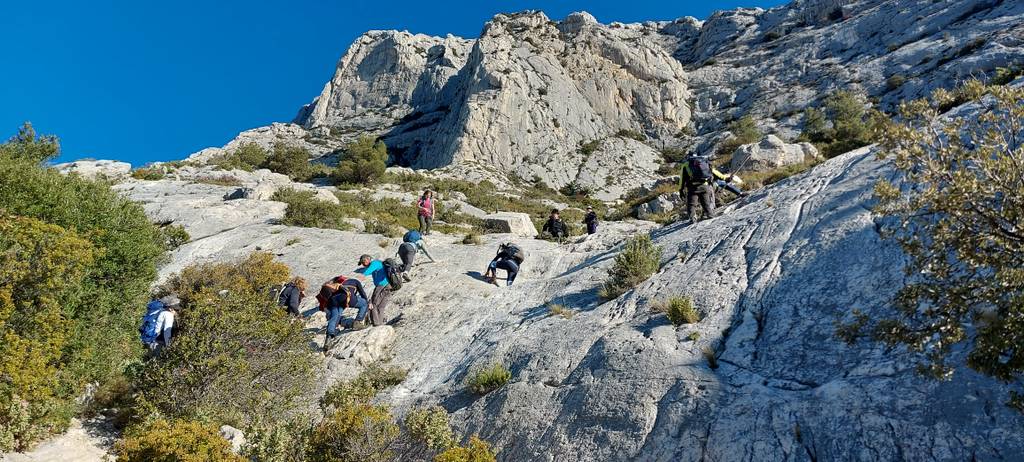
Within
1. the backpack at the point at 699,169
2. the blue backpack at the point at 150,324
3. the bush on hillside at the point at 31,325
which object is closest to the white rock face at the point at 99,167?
the blue backpack at the point at 150,324

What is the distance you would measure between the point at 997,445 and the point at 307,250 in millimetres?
17646

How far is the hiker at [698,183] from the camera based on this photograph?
14.6 m

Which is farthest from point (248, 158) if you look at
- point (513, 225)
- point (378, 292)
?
point (378, 292)

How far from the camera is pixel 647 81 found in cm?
7250

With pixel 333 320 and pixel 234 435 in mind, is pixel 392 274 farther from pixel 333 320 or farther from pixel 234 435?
pixel 234 435

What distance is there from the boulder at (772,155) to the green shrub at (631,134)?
1688 inches

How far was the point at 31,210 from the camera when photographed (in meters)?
10.1

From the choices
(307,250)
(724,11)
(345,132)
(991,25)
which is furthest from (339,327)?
(724,11)

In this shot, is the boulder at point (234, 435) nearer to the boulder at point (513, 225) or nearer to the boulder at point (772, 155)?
the boulder at point (513, 225)

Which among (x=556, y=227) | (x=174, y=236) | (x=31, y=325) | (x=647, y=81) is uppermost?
(x=647, y=81)

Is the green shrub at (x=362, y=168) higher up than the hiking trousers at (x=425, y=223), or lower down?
higher up

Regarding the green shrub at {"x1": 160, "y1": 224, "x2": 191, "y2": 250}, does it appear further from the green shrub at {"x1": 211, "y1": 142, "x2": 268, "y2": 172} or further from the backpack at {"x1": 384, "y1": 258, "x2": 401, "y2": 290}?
the green shrub at {"x1": 211, "y1": 142, "x2": 268, "y2": 172}

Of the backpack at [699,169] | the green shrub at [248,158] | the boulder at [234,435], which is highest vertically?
the green shrub at [248,158]

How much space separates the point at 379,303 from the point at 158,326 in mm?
4739
